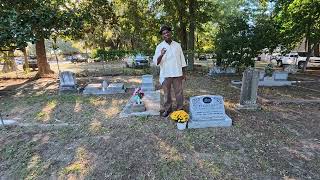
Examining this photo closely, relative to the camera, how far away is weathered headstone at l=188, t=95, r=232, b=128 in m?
5.75

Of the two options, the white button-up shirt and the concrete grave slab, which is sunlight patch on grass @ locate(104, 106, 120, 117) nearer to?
the white button-up shirt

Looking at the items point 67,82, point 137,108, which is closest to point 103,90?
point 67,82

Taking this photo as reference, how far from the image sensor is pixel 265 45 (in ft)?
42.8

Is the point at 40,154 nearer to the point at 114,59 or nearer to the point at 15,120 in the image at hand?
the point at 15,120

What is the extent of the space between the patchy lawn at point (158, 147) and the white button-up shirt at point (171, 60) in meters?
1.18

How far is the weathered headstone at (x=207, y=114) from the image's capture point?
5.75 meters

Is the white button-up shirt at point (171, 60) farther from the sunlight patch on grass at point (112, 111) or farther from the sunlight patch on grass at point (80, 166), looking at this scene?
the sunlight patch on grass at point (80, 166)

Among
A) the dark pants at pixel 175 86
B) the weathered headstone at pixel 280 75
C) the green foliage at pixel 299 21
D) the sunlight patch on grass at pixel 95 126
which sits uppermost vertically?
the green foliage at pixel 299 21

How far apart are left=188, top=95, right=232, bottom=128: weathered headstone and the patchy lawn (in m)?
0.21

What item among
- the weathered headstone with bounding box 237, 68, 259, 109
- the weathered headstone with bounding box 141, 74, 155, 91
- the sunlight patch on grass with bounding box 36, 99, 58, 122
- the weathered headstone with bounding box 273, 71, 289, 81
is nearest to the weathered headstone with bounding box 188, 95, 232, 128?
the weathered headstone with bounding box 237, 68, 259, 109

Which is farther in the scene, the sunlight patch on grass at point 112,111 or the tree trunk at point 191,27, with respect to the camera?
the tree trunk at point 191,27

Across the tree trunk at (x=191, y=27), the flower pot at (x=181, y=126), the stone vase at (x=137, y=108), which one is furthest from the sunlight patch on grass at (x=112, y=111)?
the tree trunk at (x=191, y=27)

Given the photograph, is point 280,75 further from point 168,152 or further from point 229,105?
point 168,152

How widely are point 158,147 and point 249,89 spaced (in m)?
3.54
